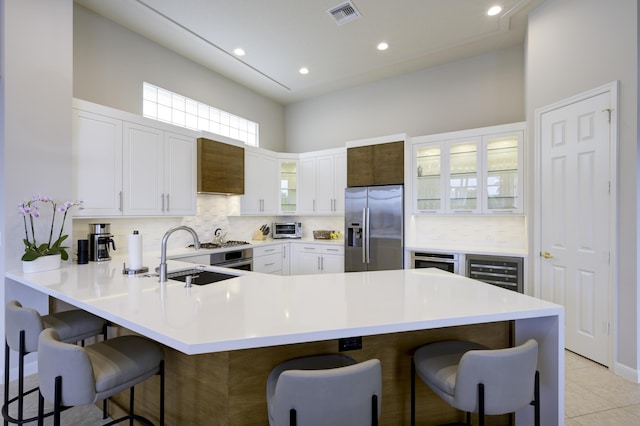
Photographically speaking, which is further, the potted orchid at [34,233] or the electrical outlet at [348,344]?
the potted orchid at [34,233]

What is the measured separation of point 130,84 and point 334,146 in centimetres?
317

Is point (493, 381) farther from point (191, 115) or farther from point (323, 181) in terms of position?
point (191, 115)

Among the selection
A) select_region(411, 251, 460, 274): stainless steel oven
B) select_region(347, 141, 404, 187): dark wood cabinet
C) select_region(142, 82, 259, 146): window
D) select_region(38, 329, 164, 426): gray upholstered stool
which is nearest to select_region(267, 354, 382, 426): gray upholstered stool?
select_region(38, 329, 164, 426): gray upholstered stool

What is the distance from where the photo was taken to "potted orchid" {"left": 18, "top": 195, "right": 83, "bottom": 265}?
2.38m

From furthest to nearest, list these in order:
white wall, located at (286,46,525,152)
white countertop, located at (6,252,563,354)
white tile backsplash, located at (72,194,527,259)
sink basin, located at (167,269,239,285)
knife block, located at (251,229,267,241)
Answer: knife block, located at (251,229,267,241) → white wall, located at (286,46,525,152) → white tile backsplash, located at (72,194,527,259) → sink basin, located at (167,269,239,285) → white countertop, located at (6,252,563,354)

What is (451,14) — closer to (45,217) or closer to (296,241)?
(296,241)

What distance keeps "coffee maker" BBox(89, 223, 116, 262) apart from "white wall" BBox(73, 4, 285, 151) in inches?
57.3

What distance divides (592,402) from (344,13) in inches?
159

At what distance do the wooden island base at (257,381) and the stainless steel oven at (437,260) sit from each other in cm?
215

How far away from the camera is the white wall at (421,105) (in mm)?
4141

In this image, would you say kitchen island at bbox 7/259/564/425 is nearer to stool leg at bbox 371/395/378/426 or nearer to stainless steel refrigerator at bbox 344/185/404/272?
stool leg at bbox 371/395/378/426

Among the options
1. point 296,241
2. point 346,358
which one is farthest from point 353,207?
point 346,358

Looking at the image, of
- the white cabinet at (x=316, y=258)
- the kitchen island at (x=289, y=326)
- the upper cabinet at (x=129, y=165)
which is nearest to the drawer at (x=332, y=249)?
the white cabinet at (x=316, y=258)

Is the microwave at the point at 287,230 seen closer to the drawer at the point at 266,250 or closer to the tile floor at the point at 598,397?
the drawer at the point at 266,250
